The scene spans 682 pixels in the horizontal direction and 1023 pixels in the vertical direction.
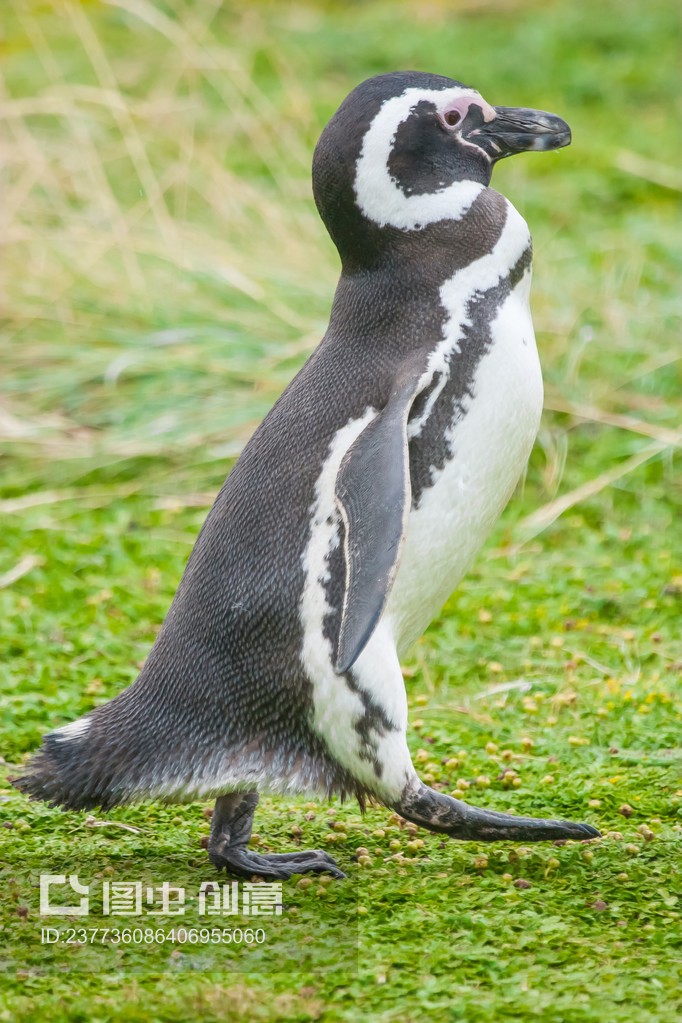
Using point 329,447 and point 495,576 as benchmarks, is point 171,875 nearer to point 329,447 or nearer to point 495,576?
point 329,447

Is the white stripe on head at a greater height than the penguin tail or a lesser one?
greater

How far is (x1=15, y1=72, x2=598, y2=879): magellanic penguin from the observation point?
2.49 metres

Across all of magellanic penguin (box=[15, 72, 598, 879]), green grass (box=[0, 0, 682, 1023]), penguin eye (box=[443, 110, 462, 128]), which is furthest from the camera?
penguin eye (box=[443, 110, 462, 128])

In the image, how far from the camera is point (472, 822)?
2572mm

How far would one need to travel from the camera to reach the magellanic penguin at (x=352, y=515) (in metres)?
2.49

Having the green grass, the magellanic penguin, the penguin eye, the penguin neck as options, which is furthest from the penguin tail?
the penguin eye

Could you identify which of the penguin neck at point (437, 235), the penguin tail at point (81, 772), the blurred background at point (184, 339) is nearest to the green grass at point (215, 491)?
the blurred background at point (184, 339)

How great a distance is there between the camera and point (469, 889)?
8.39 feet

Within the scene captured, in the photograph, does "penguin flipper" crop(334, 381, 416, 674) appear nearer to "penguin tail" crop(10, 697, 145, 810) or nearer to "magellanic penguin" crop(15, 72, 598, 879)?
"magellanic penguin" crop(15, 72, 598, 879)

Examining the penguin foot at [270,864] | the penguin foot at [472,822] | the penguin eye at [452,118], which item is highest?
the penguin eye at [452,118]

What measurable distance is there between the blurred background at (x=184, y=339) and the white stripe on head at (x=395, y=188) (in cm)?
156

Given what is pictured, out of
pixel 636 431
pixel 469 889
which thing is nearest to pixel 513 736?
pixel 469 889

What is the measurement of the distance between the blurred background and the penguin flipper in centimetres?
129

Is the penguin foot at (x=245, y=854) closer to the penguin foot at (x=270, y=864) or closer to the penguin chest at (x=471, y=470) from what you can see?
the penguin foot at (x=270, y=864)
